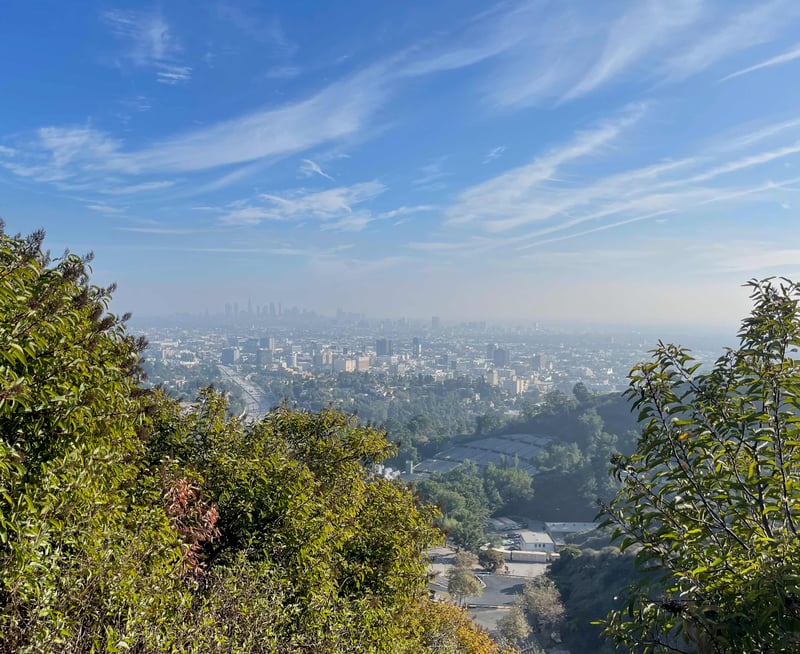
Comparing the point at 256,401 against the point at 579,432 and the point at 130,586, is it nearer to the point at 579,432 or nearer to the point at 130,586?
the point at 579,432

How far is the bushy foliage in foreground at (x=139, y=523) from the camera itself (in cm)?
214

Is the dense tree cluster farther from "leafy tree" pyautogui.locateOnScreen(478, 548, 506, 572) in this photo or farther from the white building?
the white building

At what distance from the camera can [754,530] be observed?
2.12 m

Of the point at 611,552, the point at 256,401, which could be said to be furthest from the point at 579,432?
the point at 256,401

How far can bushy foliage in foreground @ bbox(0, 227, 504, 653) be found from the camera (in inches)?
84.3

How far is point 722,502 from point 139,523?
2.85 meters

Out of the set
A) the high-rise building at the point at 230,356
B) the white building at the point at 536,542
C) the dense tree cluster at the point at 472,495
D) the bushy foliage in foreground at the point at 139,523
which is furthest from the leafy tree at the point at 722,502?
the high-rise building at the point at 230,356

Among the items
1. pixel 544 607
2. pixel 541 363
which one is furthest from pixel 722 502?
pixel 541 363

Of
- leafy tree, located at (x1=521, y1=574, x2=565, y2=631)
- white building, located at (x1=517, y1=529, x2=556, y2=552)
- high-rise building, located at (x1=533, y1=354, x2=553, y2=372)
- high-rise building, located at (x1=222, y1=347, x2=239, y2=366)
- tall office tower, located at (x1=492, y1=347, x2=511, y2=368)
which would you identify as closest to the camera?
leafy tree, located at (x1=521, y1=574, x2=565, y2=631)

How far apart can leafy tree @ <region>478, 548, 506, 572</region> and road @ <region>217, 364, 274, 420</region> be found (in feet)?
114

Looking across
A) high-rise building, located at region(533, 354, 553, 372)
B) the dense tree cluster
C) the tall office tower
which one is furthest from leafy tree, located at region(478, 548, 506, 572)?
the tall office tower

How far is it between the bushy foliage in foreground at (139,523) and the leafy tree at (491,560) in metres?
25.7

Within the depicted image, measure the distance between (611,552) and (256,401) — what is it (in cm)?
5574

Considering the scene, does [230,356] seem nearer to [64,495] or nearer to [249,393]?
[249,393]
